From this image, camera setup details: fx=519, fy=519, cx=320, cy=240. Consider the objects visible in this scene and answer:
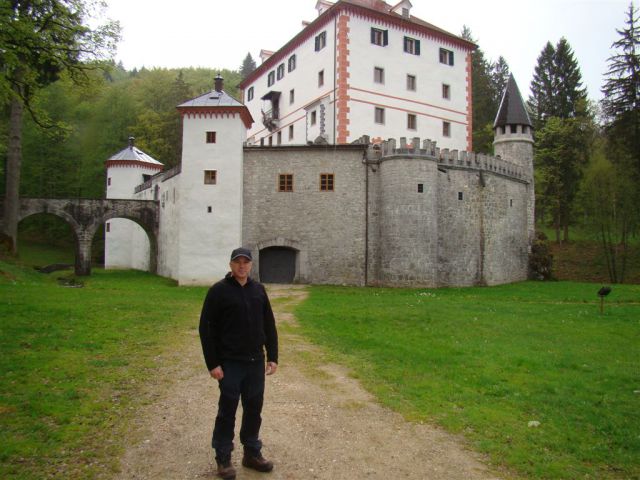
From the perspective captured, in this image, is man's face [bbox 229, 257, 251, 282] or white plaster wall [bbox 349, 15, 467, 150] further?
white plaster wall [bbox 349, 15, 467, 150]

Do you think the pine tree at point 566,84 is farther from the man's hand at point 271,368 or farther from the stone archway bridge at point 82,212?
the man's hand at point 271,368

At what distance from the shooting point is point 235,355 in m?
5.17

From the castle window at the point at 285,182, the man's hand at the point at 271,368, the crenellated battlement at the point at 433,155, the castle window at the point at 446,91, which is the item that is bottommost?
the man's hand at the point at 271,368

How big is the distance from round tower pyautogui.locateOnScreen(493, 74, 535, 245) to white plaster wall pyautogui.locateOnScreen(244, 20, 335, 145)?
36.9 ft

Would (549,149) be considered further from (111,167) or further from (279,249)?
(111,167)

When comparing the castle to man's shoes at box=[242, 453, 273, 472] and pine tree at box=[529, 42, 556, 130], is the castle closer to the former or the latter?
man's shoes at box=[242, 453, 273, 472]

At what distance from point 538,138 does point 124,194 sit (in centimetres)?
3448

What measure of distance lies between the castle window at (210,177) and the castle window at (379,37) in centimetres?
1392

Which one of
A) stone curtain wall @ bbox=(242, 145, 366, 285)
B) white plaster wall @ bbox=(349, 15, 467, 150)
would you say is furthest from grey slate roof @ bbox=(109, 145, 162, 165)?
white plaster wall @ bbox=(349, 15, 467, 150)

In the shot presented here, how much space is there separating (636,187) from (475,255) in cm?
1551

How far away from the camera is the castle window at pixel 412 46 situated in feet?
110

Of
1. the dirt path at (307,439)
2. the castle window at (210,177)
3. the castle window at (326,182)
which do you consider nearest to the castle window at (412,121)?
the castle window at (326,182)

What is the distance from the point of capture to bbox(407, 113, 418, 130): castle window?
33312 millimetres

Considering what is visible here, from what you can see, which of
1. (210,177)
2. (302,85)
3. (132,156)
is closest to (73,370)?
(210,177)
